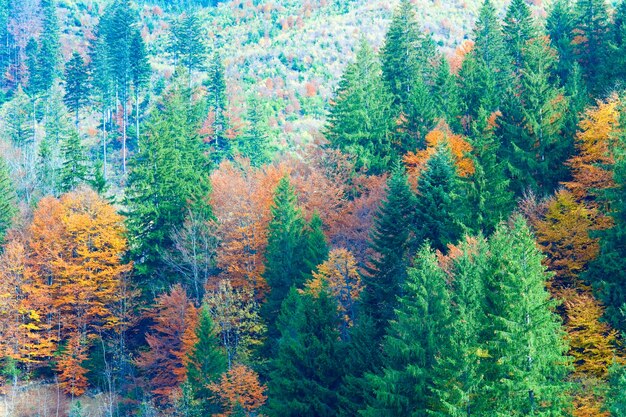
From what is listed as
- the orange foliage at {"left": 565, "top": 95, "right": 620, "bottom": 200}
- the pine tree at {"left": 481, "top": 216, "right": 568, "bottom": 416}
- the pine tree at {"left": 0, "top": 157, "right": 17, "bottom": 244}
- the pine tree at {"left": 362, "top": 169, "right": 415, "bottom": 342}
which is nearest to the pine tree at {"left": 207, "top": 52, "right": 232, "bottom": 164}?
the pine tree at {"left": 0, "top": 157, "right": 17, "bottom": 244}

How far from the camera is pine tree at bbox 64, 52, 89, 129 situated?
3610 inches

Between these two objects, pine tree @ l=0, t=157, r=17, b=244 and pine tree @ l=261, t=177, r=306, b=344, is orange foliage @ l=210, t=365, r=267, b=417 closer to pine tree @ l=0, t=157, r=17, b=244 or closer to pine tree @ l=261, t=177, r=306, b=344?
pine tree @ l=261, t=177, r=306, b=344

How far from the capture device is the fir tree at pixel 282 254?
45781 mm

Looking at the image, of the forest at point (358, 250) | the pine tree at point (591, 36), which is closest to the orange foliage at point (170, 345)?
the forest at point (358, 250)

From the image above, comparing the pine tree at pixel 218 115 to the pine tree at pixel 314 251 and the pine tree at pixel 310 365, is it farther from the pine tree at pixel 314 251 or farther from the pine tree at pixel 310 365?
the pine tree at pixel 310 365

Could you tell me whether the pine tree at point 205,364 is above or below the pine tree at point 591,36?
below

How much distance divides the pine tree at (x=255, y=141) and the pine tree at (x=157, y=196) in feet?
51.5

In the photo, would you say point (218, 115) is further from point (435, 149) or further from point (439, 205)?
point (439, 205)

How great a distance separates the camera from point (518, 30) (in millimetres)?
67938

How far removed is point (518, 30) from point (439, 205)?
34.3m

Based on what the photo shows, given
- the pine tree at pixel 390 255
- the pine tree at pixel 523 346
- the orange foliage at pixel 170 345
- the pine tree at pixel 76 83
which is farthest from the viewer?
the pine tree at pixel 76 83

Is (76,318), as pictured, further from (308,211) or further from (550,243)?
(550,243)

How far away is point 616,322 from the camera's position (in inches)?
1273

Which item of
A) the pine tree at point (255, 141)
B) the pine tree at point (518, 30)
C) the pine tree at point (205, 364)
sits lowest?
the pine tree at point (205, 364)
